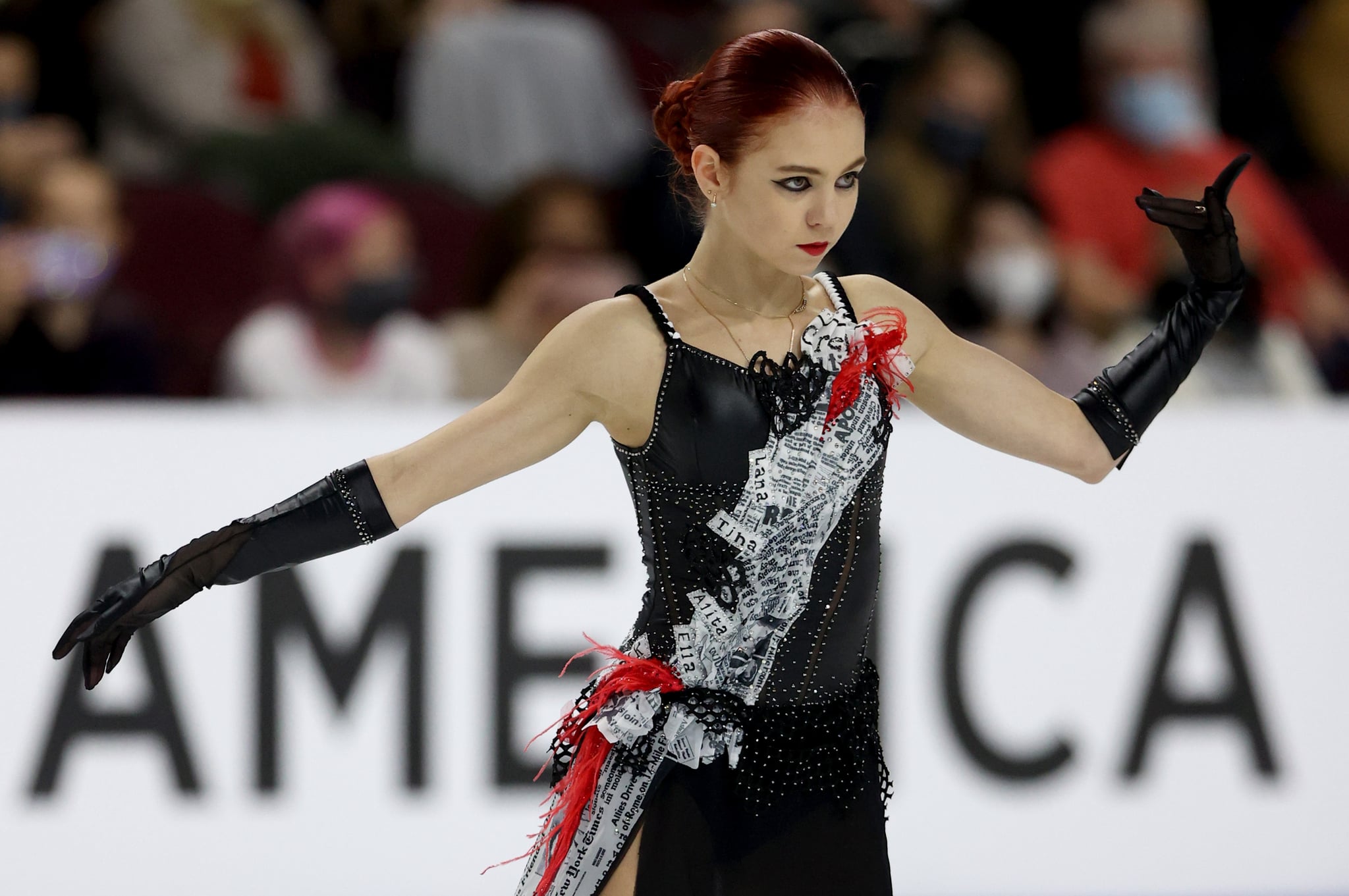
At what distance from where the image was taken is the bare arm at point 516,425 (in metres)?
2.33

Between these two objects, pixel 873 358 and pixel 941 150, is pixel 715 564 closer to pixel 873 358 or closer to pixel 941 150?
pixel 873 358

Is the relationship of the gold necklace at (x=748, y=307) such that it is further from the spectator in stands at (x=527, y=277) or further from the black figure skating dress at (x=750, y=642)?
the spectator in stands at (x=527, y=277)

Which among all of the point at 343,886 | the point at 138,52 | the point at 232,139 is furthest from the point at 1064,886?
the point at 138,52

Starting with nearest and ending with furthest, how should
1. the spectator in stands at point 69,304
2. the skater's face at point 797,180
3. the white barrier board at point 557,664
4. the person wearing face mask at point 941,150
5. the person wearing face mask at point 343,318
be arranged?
the skater's face at point 797,180
the white barrier board at point 557,664
the spectator in stands at point 69,304
the person wearing face mask at point 343,318
the person wearing face mask at point 941,150

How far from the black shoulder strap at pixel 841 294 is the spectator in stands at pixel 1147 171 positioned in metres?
3.86

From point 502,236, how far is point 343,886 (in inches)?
87.7

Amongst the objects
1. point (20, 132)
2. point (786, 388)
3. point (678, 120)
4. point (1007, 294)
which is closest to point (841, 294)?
point (786, 388)

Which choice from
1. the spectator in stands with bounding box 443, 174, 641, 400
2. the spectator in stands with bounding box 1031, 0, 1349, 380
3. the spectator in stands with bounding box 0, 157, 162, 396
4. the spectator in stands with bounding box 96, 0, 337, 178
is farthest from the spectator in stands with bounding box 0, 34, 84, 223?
the spectator in stands with bounding box 1031, 0, 1349, 380

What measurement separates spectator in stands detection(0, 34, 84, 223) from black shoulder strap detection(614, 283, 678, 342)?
3740 millimetres

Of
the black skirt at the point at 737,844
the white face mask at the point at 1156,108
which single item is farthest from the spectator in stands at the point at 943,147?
the black skirt at the point at 737,844

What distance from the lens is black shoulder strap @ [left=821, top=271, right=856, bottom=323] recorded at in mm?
2441

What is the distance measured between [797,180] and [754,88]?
0.13 metres

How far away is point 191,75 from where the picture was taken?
648 centimetres

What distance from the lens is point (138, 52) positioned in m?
6.44
